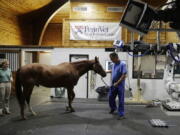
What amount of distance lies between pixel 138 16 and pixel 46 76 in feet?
9.42

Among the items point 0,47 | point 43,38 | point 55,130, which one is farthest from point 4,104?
point 43,38

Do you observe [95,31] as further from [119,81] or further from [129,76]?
[119,81]

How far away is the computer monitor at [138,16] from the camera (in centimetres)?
306

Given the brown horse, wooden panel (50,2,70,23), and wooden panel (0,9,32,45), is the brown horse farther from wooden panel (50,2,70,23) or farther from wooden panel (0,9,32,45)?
wooden panel (50,2,70,23)

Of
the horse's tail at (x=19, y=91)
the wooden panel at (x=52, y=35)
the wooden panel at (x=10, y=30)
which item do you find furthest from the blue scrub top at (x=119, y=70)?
the wooden panel at (x=52, y=35)

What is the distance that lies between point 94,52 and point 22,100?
12.3 ft

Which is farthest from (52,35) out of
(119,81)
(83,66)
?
(119,81)

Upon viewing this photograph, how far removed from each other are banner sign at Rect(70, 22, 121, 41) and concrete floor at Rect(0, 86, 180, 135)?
3547mm

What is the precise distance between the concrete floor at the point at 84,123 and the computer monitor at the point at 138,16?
199 cm

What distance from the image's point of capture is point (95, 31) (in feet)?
26.9

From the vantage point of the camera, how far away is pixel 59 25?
1255 centimetres

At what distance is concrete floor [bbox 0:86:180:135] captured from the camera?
3781 mm

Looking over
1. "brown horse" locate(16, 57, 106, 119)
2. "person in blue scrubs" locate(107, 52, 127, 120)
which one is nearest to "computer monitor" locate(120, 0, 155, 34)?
"person in blue scrubs" locate(107, 52, 127, 120)

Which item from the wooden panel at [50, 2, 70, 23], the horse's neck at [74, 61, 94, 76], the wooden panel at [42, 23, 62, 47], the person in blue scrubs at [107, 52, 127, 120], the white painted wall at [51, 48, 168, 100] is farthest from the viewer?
the wooden panel at [42, 23, 62, 47]
